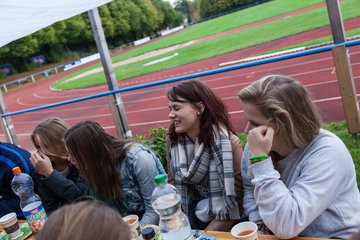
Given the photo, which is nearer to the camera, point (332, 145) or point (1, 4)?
point (332, 145)

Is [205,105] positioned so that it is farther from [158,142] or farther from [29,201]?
[158,142]

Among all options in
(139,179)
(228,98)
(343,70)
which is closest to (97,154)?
(139,179)

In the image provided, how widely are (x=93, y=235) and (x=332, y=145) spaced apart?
108 centimetres

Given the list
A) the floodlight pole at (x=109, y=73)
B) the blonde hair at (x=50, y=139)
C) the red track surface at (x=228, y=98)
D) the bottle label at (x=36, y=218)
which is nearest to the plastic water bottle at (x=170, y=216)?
the bottle label at (x=36, y=218)

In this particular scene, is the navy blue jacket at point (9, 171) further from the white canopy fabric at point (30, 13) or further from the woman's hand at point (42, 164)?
the white canopy fabric at point (30, 13)

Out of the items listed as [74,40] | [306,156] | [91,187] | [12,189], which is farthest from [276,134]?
[74,40]

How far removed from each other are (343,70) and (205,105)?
176 cm

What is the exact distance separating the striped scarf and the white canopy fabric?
1599 millimetres

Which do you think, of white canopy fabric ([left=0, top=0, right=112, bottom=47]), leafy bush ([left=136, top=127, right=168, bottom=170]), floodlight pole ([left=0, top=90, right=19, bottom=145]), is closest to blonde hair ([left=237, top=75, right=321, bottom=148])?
white canopy fabric ([left=0, top=0, right=112, bottom=47])

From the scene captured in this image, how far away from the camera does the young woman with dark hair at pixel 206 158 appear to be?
217 cm

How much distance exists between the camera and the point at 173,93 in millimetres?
2299

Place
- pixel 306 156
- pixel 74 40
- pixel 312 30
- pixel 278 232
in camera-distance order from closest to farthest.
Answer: pixel 278 232
pixel 306 156
pixel 312 30
pixel 74 40

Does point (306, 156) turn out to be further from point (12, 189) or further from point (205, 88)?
point (12, 189)

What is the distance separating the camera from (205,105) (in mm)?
2256
